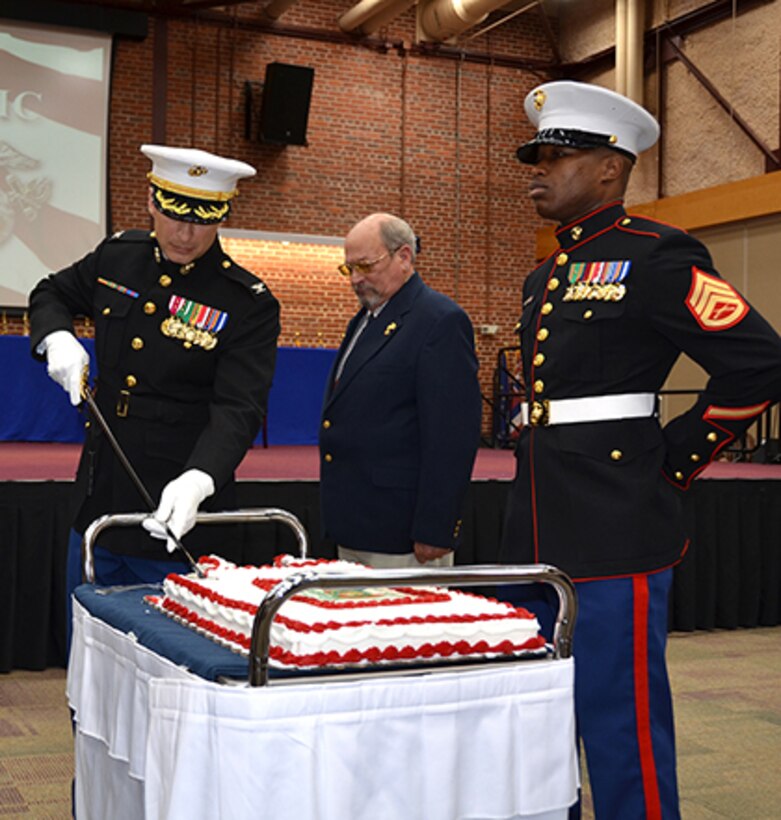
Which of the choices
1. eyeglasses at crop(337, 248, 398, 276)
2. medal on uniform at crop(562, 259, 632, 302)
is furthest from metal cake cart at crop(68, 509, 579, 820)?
eyeglasses at crop(337, 248, 398, 276)

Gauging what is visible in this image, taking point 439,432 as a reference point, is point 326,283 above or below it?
above

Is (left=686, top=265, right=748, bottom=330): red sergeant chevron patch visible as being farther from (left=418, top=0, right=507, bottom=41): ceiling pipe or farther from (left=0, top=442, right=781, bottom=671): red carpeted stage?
(left=418, top=0, right=507, bottom=41): ceiling pipe

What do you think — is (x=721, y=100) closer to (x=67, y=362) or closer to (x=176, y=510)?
(x=67, y=362)

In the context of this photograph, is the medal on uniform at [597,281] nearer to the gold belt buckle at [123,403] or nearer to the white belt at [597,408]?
the white belt at [597,408]

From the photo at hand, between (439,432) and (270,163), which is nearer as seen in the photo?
(439,432)

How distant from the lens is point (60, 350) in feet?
7.59

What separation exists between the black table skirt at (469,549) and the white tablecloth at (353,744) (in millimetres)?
2505

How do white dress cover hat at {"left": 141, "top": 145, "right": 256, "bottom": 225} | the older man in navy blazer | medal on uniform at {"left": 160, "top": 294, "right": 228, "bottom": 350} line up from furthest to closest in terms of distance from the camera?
1. the older man in navy blazer
2. medal on uniform at {"left": 160, "top": 294, "right": 228, "bottom": 350}
3. white dress cover hat at {"left": 141, "top": 145, "right": 256, "bottom": 225}

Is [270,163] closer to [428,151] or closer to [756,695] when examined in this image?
[428,151]

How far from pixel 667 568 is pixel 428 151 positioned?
36.1ft

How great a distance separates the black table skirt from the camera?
4.28 metres

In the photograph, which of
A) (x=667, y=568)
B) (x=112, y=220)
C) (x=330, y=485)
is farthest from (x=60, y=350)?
(x=112, y=220)

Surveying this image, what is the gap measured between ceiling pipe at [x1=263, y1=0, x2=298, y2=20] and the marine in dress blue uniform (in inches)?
393

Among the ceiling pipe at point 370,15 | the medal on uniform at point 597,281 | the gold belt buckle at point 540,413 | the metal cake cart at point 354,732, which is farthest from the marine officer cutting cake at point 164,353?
the ceiling pipe at point 370,15
